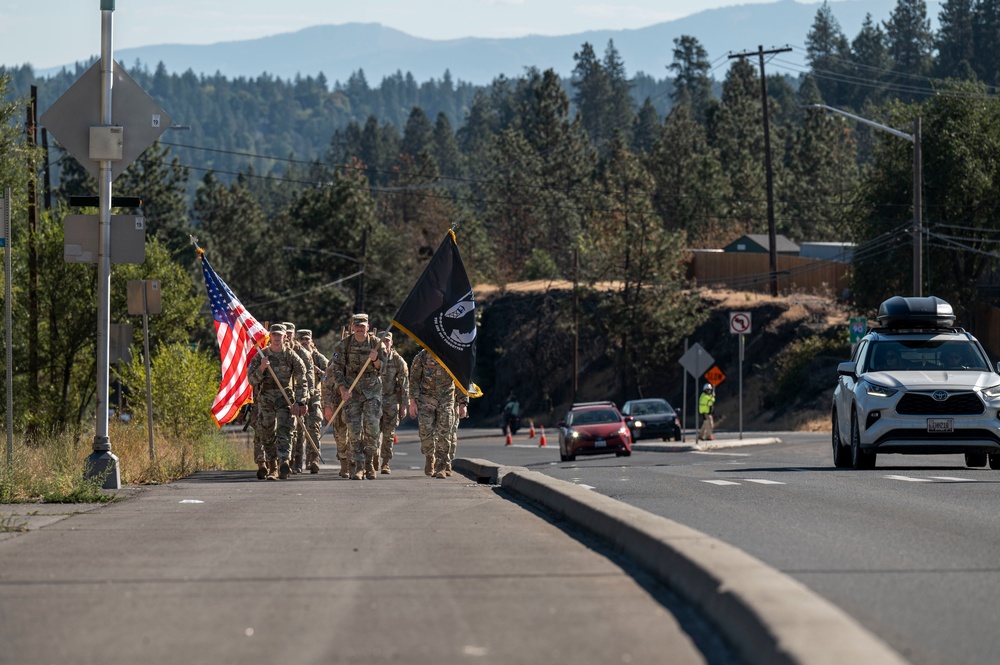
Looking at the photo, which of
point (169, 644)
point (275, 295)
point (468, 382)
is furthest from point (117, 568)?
point (275, 295)

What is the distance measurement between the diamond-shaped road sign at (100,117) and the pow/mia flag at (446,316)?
500 cm

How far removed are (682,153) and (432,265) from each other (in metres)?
93.3

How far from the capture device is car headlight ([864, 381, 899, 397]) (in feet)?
63.9

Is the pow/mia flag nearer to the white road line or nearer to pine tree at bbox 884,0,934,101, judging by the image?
the white road line

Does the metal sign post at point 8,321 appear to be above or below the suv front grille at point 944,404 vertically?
above

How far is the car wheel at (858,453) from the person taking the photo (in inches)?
790

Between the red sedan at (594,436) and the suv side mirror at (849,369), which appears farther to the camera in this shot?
the red sedan at (594,436)

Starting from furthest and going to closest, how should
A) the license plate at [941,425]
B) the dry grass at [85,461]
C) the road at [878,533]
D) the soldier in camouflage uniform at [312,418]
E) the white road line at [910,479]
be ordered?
the soldier in camouflage uniform at [312,418], the license plate at [941,425], the white road line at [910,479], the dry grass at [85,461], the road at [878,533]

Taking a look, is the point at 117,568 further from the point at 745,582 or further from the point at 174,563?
the point at 745,582

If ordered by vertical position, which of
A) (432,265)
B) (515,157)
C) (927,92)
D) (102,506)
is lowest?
(102,506)

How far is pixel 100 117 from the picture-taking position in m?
15.9

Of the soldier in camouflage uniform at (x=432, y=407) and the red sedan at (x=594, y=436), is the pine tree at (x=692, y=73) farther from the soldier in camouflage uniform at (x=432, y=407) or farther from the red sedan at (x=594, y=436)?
the soldier in camouflage uniform at (x=432, y=407)

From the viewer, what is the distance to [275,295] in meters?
88.2

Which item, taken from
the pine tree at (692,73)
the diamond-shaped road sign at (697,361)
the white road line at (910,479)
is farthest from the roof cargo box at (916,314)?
the pine tree at (692,73)
